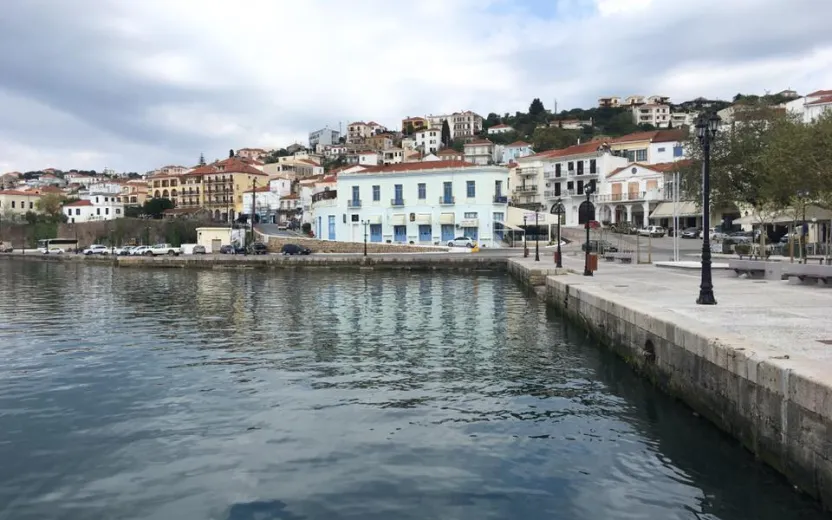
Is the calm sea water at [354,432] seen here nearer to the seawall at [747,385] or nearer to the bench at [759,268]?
the seawall at [747,385]

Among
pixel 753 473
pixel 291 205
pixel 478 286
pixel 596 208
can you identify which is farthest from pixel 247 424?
pixel 291 205

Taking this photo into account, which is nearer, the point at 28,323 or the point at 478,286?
the point at 28,323

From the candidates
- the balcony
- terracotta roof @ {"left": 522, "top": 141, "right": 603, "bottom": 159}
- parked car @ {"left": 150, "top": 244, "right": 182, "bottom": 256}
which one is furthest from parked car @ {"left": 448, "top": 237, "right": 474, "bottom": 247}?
parked car @ {"left": 150, "top": 244, "right": 182, "bottom": 256}


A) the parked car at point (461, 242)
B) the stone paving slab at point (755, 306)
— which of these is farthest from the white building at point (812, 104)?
the stone paving slab at point (755, 306)

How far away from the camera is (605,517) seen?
257 inches

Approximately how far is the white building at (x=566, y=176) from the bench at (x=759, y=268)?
55.2m

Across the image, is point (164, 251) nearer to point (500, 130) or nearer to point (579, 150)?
point (579, 150)

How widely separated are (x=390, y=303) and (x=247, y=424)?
53.4 ft

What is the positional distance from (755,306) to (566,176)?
226 ft

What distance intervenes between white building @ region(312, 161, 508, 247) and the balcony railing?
19.0 meters

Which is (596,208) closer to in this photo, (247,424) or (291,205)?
(291,205)

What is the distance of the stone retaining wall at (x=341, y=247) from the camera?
58938 mm

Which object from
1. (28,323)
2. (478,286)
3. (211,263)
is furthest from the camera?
(211,263)

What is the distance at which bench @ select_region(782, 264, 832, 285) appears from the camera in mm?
16786
